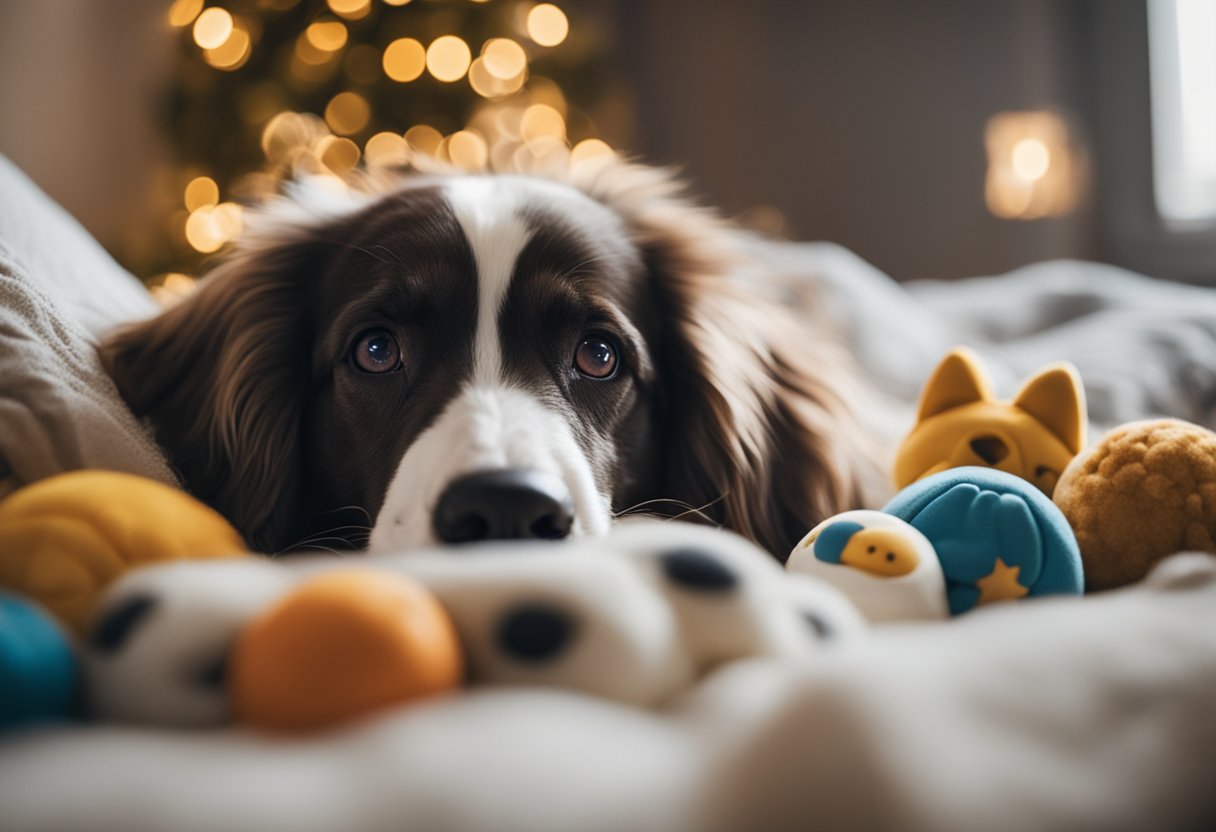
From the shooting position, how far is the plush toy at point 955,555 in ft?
2.87

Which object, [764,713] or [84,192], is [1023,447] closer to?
[764,713]

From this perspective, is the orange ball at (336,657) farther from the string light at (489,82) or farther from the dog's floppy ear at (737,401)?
the string light at (489,82)

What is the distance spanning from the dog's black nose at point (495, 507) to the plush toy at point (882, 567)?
255 mm

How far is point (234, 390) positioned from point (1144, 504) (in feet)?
3.65

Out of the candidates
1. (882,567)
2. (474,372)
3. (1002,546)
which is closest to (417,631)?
(882,567)

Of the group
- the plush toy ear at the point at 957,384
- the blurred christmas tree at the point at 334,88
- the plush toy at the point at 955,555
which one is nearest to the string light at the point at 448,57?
the blurred christmas tree at the point at 334,88

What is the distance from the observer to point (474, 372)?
1269 millimetres

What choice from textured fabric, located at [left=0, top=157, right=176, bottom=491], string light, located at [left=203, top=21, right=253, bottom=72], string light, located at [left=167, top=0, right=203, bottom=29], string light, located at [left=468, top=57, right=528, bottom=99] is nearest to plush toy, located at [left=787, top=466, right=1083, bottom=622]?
textured fabric, located at [left=0, top=157, right=176, bottom=491]

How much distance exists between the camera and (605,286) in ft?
4.71

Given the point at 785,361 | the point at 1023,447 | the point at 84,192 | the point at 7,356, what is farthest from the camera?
the point at 84,192

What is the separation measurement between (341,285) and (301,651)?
Result: 3.08 ft

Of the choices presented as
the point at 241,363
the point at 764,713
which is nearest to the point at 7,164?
the point at 241,363

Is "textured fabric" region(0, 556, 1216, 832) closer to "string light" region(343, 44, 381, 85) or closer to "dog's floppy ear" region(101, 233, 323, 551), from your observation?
"dog's floppy ear" region(101, 233, 323, 551)

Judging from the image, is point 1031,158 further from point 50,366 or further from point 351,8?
point 50,366
